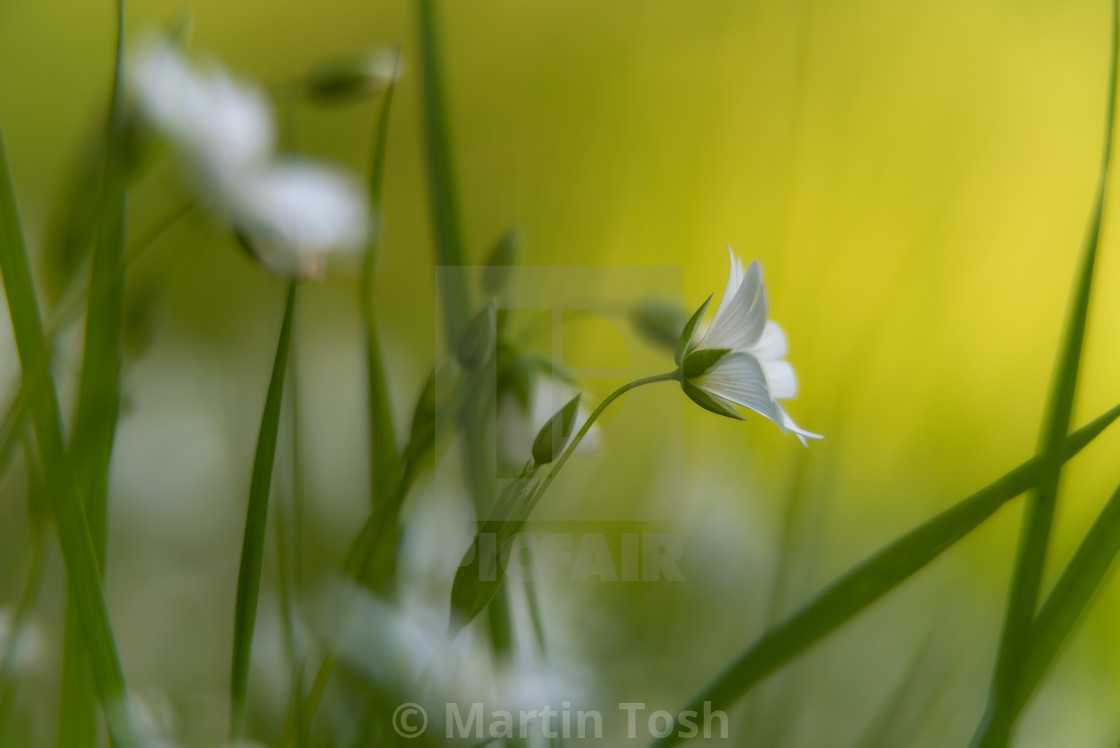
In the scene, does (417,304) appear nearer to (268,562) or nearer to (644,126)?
(268,562)

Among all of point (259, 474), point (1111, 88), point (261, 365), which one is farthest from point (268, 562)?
point (1111, 88)

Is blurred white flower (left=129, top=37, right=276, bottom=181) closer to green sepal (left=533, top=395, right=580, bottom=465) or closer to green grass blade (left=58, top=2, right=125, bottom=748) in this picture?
green grass blade (left=58, top=2, right=125, bottom=748)

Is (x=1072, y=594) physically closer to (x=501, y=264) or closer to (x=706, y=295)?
(x=501, y=264)

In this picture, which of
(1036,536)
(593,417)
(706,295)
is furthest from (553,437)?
(706,295)

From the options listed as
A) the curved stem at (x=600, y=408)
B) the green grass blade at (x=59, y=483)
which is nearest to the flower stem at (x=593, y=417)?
the curved stem at (x=600, y=408)

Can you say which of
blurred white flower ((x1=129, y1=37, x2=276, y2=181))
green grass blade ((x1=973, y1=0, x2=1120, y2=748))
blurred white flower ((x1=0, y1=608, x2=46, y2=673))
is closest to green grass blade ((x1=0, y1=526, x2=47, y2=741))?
blurred white flower ((x1=0, y1=608, x2=46, y2=673))

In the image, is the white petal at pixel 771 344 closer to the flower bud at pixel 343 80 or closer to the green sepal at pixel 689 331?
the green sepal at pixel 689 331
